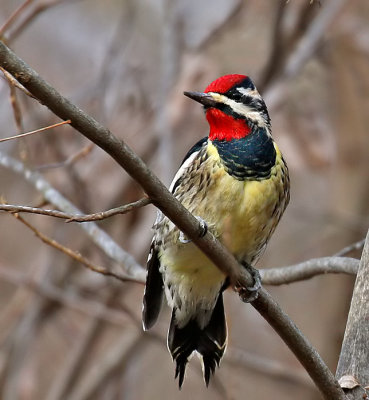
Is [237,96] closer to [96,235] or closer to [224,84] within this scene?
[224,84]

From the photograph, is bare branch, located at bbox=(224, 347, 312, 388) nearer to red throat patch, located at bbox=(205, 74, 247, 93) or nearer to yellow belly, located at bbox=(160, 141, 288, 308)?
yellow belly, located at bbox=(160, 141, 288, 308)

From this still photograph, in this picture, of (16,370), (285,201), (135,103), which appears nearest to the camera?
(285,201)

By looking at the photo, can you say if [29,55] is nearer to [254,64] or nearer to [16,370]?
[254,64]

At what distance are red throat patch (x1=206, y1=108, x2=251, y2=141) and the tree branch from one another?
29.0 inches

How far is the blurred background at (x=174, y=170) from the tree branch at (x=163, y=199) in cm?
169

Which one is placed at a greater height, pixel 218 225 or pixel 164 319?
pixel 164 319

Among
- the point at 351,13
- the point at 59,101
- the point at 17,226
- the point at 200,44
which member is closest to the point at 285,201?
the point at 59,101

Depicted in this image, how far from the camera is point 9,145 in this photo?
4.83 m

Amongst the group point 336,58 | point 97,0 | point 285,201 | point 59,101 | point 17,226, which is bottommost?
point 59,101

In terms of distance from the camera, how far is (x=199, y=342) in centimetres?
315

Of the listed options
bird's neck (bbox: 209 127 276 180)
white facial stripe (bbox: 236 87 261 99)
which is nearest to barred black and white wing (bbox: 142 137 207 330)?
bird's neck (bbox: 209 127 276 180)

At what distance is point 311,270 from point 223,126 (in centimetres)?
65

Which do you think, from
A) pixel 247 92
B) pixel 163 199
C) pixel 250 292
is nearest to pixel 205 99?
pixel 247 92

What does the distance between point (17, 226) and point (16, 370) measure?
1.97 metres
